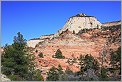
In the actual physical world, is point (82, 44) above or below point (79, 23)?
below

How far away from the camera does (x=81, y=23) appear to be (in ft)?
198

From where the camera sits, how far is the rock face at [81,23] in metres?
59.7

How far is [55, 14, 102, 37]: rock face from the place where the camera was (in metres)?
59.7

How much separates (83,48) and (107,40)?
4.22 m

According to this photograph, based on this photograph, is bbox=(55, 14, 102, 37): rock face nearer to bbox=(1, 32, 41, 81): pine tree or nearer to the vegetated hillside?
the vegetated hillside

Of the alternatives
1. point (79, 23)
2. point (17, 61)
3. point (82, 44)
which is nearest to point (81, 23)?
point (79, 23)

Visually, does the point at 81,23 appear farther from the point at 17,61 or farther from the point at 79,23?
the point at 17,61

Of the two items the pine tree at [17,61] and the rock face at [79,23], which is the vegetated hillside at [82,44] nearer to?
the rock face at [79,23]

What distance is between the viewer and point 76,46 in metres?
38.8

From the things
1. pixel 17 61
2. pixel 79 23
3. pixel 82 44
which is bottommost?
pixel 17 61

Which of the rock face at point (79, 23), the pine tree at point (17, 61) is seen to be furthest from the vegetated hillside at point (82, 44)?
the pine tree at point (17, 61)

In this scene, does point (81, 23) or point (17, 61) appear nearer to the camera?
point (17, 61)

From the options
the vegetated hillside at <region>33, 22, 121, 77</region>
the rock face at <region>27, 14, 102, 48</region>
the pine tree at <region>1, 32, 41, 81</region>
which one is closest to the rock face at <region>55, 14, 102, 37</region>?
the rock face at <region>27, 14, 102, 48</region>

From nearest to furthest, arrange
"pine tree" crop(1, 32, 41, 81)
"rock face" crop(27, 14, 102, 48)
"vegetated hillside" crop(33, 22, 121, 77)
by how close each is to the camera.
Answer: "pine tree" crop(1, 32, 41, 81) < "vegetated hillside" crop(33, 22, 121, 77) < "rock face" crop(27, 14, 102, 48)
